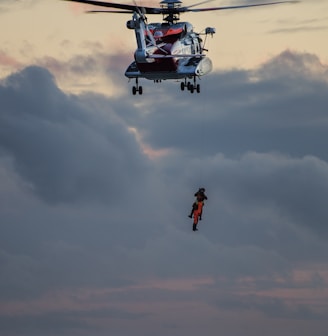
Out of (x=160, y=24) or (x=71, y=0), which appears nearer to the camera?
(x=71, y=0)

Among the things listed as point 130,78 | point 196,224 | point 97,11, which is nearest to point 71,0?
point 97,11

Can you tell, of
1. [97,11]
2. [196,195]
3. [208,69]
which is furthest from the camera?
[208,69]

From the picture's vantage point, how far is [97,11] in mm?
137125

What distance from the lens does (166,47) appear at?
468ft

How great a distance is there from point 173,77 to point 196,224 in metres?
20.8

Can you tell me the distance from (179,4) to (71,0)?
16.0 m

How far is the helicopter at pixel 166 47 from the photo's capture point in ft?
458

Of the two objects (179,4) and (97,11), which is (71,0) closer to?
(97,11)

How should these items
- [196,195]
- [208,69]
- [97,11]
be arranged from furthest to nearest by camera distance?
[208,69] → [97,11] → [196,195]

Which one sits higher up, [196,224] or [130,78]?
[130,78]

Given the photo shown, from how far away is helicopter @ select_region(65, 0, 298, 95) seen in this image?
458ft

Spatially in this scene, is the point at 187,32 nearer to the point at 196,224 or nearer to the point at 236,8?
the point at 236,8

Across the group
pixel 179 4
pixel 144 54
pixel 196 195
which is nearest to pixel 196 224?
pixel 196 195

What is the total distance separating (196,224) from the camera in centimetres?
12744
